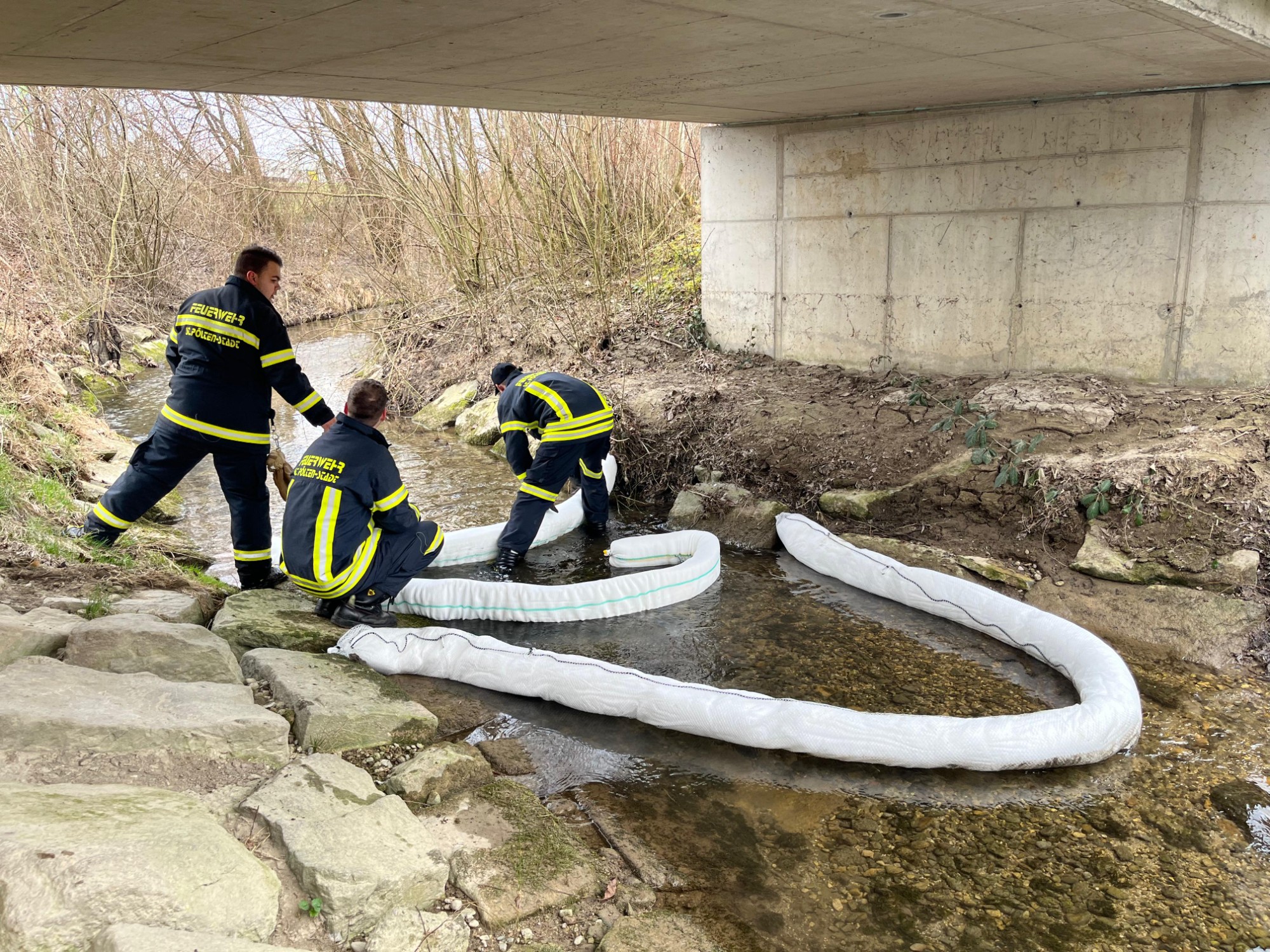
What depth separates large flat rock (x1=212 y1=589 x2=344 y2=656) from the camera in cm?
414

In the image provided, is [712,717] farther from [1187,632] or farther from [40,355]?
[40,355]

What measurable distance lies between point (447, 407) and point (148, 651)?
6812 millimetres

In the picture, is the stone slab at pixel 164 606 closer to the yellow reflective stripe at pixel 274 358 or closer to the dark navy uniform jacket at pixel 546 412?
the yellow reflective stripe at pixel 274 358

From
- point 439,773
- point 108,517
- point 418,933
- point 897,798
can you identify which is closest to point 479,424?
point 108,517

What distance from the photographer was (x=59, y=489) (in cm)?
577

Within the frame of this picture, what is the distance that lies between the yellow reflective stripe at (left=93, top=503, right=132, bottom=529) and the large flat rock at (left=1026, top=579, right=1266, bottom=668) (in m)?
5.09

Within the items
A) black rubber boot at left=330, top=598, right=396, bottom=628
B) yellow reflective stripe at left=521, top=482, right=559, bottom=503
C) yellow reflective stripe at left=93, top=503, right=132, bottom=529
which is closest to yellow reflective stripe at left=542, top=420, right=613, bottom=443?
yellow reflective stripe at left=521, top=482, right=559, bottom=503

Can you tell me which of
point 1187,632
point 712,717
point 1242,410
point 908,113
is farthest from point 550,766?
point 908,113

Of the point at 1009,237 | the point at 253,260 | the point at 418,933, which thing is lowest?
the point at 418,933

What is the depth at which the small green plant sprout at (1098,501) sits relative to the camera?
5012mm

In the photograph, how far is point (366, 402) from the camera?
435 cm

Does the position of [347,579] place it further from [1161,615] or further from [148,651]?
[1161,615]

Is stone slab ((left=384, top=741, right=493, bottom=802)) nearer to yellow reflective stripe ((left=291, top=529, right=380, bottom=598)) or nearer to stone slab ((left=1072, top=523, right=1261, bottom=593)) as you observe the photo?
yellow reflective stripe ((left=291, top=529, right=380, bottom=598))

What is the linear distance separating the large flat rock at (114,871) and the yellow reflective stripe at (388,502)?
6.98ft
